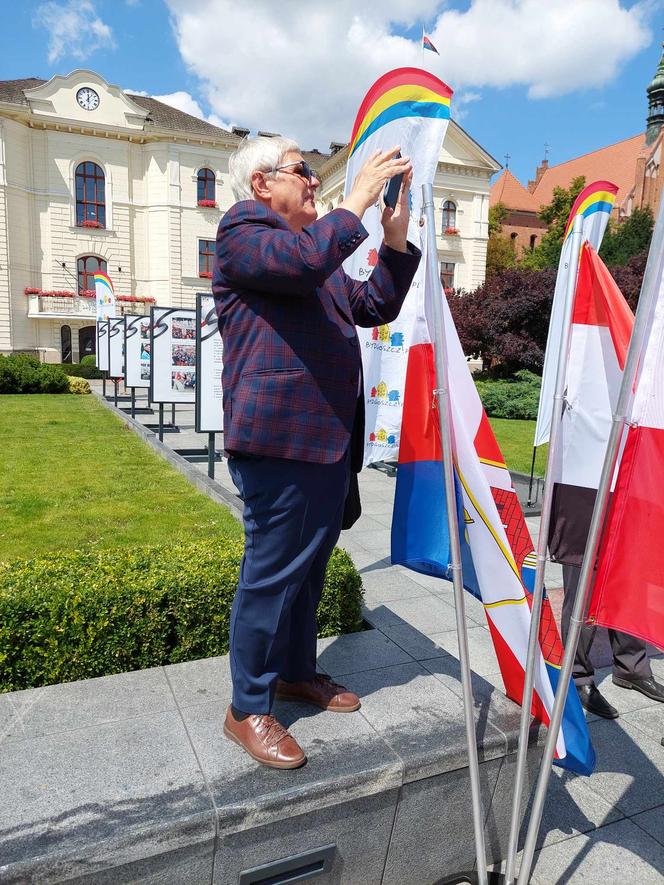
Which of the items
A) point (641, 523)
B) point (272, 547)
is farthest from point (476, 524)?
point (272, 547)

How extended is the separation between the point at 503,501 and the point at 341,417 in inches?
30.4

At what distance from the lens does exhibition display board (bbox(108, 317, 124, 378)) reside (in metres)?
16.7

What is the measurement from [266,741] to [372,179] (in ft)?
5.98

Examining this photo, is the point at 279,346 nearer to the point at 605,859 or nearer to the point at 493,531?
the point at 493,531

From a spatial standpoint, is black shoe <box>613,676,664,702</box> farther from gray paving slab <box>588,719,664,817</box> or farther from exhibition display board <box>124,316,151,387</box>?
exhibition display board <box>124,316,151,387</box>

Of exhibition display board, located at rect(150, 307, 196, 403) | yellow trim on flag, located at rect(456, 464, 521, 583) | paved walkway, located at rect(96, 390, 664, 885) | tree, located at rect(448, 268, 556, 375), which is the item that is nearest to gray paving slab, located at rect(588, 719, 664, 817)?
paved walkway, located at rect(96, 390, 664, 885)

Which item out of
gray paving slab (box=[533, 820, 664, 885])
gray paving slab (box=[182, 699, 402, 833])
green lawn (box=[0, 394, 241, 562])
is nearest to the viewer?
gray paving slab (box=[182, 699, 402, 833])

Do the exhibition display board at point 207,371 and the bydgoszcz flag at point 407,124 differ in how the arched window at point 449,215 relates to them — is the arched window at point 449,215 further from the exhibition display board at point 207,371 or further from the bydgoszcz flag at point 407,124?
the bydgoszcz flag at point 407,124

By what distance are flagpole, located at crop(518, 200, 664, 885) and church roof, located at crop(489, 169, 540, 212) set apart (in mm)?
72889

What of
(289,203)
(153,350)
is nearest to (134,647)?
(289,203)

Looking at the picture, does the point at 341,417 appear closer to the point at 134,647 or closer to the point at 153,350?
the point at 134,647

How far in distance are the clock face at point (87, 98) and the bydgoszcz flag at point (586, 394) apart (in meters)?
39.2

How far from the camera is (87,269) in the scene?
36.7 m

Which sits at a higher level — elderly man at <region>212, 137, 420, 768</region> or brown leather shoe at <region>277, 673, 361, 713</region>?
elderly man at <region>212, 137, 420, 768</region>
